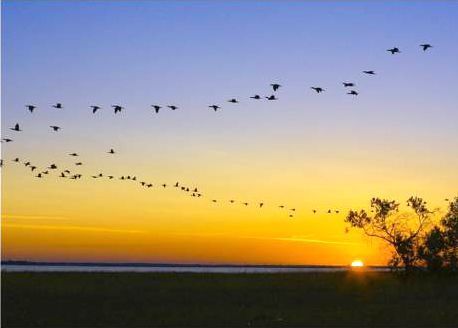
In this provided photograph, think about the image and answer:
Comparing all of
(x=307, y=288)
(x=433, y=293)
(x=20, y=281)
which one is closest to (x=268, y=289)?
(x=307, y=288)

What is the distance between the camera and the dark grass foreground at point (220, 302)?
33375 mm

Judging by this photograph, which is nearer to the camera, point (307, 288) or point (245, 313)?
point (245, 313)

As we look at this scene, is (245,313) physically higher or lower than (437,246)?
lower

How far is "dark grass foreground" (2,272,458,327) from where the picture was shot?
109 feet

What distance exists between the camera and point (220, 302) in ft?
137

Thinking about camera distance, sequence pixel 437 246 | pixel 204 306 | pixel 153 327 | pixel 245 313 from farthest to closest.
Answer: pixel 437 246, pixel 204 306, pixel 245 313, pixel 153 327

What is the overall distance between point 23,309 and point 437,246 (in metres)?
42.0

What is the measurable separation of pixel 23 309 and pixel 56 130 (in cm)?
976

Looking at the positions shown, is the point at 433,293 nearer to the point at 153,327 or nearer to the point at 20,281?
the point at 153,327

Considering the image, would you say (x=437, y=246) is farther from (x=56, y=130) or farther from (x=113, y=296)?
(x=56, y=130)

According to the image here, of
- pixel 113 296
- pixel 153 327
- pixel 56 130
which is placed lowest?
pixel 153 327

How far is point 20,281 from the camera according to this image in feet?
177

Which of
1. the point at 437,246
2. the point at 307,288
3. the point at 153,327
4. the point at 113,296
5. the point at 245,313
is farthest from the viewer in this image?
the point at 437,246

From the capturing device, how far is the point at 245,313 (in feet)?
119
